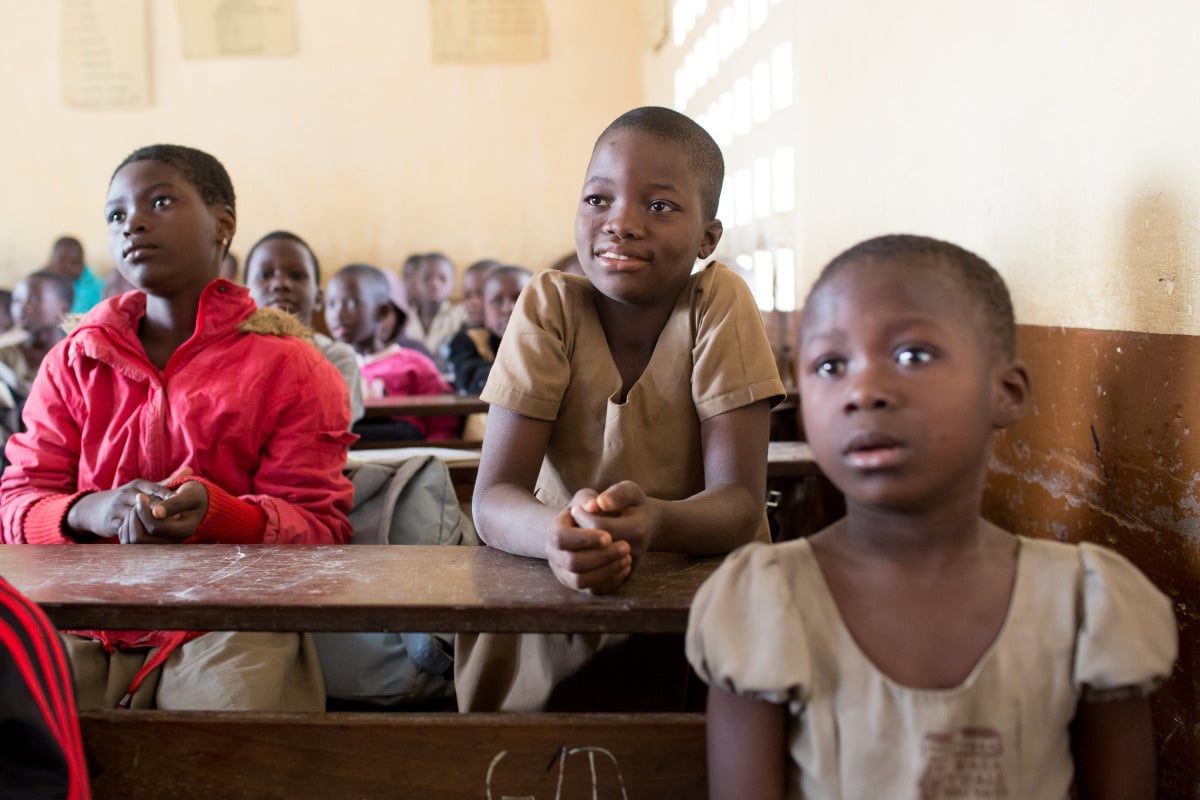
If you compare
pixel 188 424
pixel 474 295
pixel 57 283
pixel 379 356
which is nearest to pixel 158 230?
pixel 188 424

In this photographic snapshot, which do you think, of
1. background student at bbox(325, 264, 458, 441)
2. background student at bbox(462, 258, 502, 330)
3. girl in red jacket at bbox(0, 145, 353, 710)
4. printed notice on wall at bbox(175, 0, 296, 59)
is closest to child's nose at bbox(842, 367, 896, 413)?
girl in red jacket at bbox(0, 145, 353, 710)

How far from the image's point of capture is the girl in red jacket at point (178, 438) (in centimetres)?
157

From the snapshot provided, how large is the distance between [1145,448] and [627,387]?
0.67 metres

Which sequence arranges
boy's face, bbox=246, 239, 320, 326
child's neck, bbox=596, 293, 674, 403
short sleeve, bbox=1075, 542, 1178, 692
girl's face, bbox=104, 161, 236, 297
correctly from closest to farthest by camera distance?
short sleeve, bbox=1075, 542, 1178, 692 → child's neck, bbox=596, 293, 674, 403 → girl's face, bbox=104, 161, 236, 297 → boy's face, bbox=246, 239, 320, 326

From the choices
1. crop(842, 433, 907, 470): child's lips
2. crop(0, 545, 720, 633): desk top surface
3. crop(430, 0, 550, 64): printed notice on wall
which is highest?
crop(430, 0, 550, 64): printed notice on wall

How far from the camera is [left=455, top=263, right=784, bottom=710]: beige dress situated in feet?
4.80

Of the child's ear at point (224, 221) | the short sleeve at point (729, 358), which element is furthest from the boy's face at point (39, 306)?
the short sleeve at point (729, 358)

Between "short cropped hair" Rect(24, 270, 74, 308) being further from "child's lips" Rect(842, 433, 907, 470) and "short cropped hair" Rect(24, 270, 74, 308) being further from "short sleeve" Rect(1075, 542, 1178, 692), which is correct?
"short sleeve" Rect(1075, 542, 1178, 692)

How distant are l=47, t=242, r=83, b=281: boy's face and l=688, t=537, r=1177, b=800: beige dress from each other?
23.9ft

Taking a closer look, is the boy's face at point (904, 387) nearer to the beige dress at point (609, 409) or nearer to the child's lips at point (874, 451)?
the child's lips at point (874, 451)

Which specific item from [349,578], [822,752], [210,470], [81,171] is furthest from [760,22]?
[81,171]

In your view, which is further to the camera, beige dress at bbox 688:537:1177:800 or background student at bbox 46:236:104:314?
background student at bbox 46:236:104:314

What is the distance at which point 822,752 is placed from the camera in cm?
97

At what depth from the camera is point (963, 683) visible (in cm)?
96
